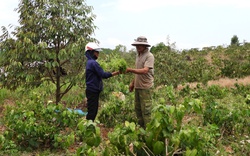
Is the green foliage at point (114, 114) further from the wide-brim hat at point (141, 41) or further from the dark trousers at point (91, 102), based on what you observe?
the wide-brim hat at point (141, 41)

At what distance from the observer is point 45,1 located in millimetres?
6426

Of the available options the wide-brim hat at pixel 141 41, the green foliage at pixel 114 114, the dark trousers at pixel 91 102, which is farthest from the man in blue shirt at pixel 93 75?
the green foliage at pixel 114 114

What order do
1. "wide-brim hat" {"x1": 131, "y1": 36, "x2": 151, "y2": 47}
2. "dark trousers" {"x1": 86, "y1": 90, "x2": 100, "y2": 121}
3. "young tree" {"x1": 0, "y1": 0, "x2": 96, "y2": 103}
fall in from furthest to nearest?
"young tree" {"x1": 0, "y1": 0, "x2": 96, "y2": 103}, "dark trousers" {"x1": 86, "y1": 90, "x2": 100, "y2": 121}, "wide-brim hat" {"x1": 131, "y1": 36, "x2": 151, "y2": 47}

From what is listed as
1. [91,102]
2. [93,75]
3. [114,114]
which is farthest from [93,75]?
[114,114]

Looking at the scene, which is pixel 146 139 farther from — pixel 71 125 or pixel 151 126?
pixel 71 125

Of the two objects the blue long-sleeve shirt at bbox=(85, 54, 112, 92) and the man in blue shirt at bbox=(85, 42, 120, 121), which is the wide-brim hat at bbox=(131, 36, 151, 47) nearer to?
the man in blue shirt at bbox=(85, 42, 120, 121)

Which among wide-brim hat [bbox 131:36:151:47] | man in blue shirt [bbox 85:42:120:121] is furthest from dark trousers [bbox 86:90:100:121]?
wide-brim hat [bbox 131:36:151:47]

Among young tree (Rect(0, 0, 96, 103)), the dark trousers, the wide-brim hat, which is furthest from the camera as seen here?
young tree (Rect(0, 0, 96, 103))

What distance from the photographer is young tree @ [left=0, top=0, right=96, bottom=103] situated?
6320 mm

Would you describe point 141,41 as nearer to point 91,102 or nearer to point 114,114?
point 91,102

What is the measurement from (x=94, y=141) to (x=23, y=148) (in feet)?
8.38

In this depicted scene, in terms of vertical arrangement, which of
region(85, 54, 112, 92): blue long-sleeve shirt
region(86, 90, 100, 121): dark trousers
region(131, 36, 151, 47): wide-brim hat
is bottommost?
region(86, 90, 100, 121): dark trousers

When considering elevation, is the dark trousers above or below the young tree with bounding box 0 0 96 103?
below

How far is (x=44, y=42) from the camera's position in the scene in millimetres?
6277
